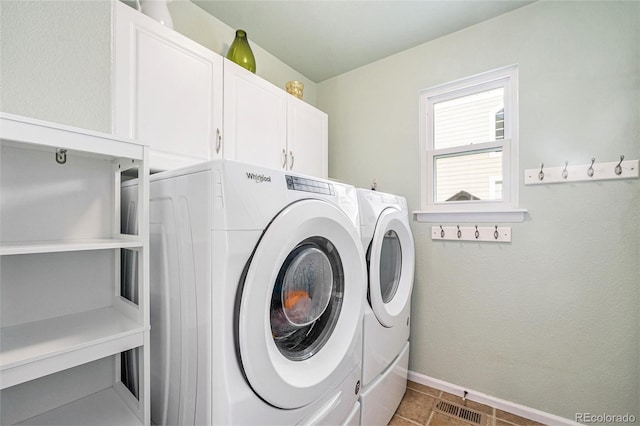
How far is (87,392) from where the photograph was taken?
1.04m

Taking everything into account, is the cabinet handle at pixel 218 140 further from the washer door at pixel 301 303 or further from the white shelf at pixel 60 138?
the washer door at pixel 301 303

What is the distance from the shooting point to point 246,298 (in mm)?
724

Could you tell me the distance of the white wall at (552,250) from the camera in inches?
57.6

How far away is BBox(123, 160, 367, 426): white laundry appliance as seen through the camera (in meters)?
0.72

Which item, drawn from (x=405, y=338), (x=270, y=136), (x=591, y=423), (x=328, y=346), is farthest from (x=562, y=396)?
(x=270, y=136)

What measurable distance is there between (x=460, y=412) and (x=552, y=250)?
1164 millimetres

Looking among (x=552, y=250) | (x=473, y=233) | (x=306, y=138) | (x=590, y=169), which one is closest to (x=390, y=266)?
(x=473, y=233)

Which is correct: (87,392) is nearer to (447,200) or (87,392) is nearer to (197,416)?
(197,416)

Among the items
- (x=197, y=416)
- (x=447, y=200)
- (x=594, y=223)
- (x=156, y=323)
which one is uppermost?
(x=447, y=200)

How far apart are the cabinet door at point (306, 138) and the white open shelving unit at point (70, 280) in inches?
44.3

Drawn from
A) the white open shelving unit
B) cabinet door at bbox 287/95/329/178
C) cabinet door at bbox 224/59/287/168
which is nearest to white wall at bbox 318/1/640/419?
cabinet door at bbox 287/95/329/178

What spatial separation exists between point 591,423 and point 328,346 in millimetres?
1678

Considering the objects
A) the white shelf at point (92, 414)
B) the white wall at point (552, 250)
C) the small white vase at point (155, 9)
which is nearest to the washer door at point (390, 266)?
the white wall at point (552, 250)

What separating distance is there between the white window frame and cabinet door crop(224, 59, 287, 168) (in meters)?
1.11
